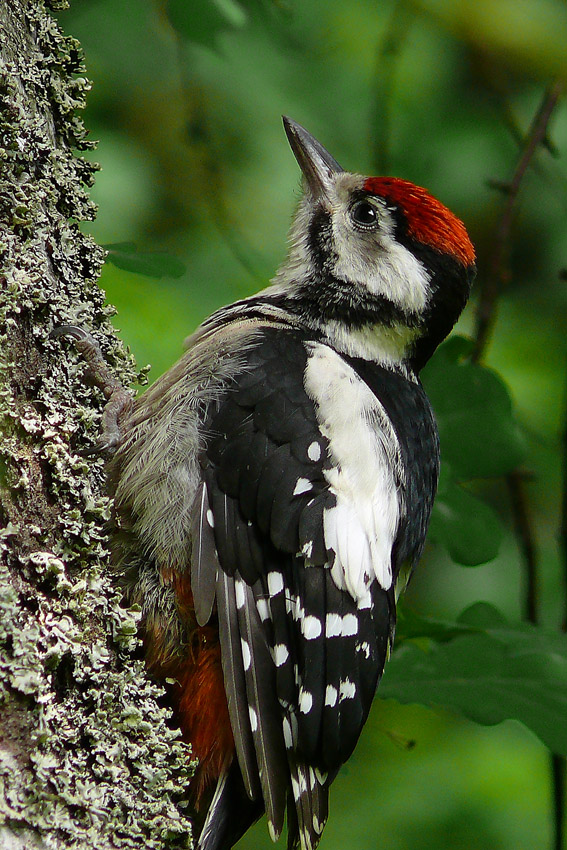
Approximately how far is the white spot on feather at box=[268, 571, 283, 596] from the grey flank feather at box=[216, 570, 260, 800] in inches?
2.7

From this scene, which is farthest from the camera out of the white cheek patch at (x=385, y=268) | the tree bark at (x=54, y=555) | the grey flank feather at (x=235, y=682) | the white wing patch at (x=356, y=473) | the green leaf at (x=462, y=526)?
the white cheek patch at (x=385, y=268)

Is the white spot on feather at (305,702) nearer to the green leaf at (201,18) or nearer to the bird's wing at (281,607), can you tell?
the bird's wing at (281,607)

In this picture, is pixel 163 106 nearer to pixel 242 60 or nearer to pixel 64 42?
pixel 242 60

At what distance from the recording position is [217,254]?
2.76 m

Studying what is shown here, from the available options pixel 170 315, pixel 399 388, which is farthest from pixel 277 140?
pixel 399 388

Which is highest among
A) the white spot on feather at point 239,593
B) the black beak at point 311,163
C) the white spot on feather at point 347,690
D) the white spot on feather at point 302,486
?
the black beak at point 311,163

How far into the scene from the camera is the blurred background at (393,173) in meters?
2.56

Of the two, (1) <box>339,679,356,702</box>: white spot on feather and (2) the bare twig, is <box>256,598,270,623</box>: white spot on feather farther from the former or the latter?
(2) the bare twig

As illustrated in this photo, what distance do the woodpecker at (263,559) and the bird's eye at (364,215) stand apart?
512 millimetres

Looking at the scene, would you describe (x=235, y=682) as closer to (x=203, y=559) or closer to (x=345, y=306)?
(x=203, y=559)

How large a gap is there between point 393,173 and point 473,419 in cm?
122

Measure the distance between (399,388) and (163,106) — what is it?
1.76 meters

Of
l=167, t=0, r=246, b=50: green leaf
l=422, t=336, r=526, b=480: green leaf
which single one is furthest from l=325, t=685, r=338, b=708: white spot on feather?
l=167, t=0, r=246, b=50: green leaf

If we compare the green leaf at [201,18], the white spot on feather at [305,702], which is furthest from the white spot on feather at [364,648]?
the green leaf at [201,18]
